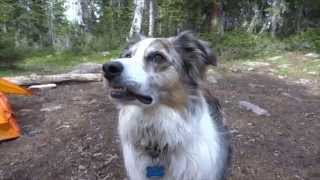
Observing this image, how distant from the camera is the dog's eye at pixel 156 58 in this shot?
2.72 meters

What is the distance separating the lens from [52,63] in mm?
11914

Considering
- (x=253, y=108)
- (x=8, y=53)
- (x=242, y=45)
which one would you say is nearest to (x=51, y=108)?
(x=253, y=108)

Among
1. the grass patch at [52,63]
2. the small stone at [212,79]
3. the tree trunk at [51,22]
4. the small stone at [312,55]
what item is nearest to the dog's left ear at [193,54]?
the small stone at [212,79]

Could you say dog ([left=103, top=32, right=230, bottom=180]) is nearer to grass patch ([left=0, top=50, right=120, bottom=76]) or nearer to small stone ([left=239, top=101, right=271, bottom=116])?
small stone ([left=239, top=101, right=271, bottom=116])

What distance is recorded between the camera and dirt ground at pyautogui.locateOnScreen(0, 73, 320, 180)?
425 centimetres

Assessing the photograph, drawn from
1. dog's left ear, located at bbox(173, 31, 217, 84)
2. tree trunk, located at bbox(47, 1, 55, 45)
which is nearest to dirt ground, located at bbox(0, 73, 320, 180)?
dog's left ear, located at bbox(173, 31, 217, 84)

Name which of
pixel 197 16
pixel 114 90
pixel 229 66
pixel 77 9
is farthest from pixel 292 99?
pixel 77 9

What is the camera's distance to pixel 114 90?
8.34 feet

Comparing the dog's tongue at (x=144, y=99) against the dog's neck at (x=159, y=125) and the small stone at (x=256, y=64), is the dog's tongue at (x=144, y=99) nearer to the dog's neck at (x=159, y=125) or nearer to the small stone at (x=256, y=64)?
the dog's neck at (x=159, y=125)

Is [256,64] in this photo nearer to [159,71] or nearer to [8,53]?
[8,53]

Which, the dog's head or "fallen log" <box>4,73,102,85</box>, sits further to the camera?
"fallen log" <box>4,73,102,85</box>

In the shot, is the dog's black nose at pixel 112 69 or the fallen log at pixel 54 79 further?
the fallen log at pixel 54 79

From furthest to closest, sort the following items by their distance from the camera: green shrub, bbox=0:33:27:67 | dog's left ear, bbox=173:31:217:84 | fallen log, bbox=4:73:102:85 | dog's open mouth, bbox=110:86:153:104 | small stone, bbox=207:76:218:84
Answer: green shrub, bbox=0:33:27:67
small stone, bbox=207:76:218:84
fallen log, bbox=4:73:102:85
dog's left ear, bbox=173:31:217:84
dog's open mouth, bbox=110:86:153:104

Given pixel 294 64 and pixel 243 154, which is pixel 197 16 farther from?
pixel 243 154
